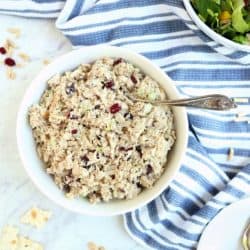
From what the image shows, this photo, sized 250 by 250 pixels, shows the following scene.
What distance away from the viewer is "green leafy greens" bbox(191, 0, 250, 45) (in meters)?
1.24

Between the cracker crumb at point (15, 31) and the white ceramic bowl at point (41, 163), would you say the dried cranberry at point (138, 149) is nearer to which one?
the white ceramic bowl at point (41, 163)

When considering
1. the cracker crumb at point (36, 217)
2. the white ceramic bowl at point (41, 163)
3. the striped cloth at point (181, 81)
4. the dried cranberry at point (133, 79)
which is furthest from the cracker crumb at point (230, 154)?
the cracker crumb at point (36, 217)

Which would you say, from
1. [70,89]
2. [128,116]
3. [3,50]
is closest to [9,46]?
[3,50]

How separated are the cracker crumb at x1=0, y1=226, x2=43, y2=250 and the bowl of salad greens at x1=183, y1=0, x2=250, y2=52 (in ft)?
1.61

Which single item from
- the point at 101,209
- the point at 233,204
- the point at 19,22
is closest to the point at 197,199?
the point at 233,204

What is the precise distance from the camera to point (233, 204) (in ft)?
4.19

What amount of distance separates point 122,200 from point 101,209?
0.04 metres

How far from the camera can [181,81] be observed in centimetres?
130

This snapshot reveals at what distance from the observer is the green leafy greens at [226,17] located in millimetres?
1239

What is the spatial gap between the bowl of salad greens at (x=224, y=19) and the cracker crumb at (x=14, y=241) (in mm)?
491

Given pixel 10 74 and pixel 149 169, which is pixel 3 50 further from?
pixel 149 169

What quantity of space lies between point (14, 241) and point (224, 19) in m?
0.55

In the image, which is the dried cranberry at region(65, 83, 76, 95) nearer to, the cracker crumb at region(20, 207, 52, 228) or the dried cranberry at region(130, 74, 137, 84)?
the dried cranberry at region(130, 74, 137, 84)

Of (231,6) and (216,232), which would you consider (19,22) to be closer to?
(231,6)
